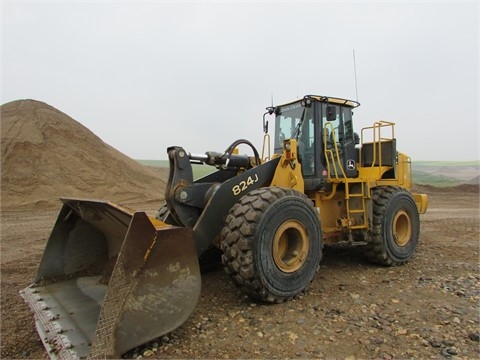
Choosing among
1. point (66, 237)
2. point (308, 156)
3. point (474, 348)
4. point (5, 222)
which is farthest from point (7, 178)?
point (474, 348)

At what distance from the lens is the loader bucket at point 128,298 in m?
2.80

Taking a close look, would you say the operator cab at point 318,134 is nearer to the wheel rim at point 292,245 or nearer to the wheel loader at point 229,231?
the wheel loader at point 229,231

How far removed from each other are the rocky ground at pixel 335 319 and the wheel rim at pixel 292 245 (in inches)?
15.1

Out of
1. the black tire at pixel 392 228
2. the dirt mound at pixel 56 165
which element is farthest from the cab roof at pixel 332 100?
the dirt mound at pixel 56 165

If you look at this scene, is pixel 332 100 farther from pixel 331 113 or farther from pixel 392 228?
pixel 392 228

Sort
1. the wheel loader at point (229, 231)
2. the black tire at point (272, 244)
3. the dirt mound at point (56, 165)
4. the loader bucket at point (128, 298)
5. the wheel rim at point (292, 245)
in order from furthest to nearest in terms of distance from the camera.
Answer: the dirt mound at point (56, 165) → the wheel rim at point (292, 245) → the black tire at point (272, 244) → the wheel loader at point (229, 231) → the loader bucket at point (128, 298)

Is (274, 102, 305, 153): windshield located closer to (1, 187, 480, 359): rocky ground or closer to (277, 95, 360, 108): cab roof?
(277, 95, 360, 108): cab roof

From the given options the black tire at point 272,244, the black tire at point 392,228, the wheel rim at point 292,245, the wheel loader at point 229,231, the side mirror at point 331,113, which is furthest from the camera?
the black tire at point 392,228

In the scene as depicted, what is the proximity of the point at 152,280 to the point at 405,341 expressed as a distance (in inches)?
85.8

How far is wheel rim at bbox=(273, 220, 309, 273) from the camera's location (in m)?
4.17

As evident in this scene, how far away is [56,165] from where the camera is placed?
18312 millimetres

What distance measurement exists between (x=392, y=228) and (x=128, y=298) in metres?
4.26

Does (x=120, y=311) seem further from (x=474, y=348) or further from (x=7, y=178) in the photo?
(x=7, y=178)

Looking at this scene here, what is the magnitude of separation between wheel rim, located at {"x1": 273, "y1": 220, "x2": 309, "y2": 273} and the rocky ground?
0.38m
